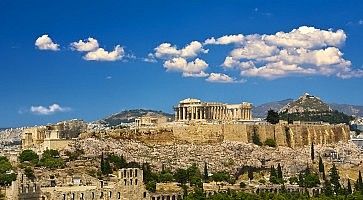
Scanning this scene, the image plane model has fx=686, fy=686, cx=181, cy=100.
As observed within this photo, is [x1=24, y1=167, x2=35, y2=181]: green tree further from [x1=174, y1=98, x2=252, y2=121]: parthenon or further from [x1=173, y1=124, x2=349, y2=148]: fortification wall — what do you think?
[x1=174, y1=98, x2=252, y2=121]: parthenon

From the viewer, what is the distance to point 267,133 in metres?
89.0

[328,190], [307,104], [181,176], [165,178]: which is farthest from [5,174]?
[307,104]

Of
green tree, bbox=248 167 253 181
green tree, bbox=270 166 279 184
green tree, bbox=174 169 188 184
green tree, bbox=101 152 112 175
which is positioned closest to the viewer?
green tree, bbox=101 152 112 175

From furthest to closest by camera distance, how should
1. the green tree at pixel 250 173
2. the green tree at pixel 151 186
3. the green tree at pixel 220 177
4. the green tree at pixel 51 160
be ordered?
the green tree at pixel 250 173, the green tree at pixel 220 177, the green tree at pixel 51 160, the green tree at pixel 151 186

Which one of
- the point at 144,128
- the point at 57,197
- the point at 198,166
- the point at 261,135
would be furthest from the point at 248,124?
the point at 57,197

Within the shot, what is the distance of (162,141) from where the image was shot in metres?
78.6

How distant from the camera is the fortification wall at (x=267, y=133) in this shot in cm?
8175

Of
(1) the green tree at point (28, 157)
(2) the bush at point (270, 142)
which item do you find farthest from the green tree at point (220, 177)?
(2) the bush at point (270, 142)

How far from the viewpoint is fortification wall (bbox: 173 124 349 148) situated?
8175 centimetres

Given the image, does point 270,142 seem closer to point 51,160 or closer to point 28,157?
point 51,160

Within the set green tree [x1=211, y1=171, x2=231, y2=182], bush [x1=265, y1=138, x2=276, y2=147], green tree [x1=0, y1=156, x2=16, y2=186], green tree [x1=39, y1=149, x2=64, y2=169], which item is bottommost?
green tree [x1=211, y1=171, x2=231, y2=182]

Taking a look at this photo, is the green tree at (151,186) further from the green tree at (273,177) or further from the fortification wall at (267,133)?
the fortification wall at (267,133)

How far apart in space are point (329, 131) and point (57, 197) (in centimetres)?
6258

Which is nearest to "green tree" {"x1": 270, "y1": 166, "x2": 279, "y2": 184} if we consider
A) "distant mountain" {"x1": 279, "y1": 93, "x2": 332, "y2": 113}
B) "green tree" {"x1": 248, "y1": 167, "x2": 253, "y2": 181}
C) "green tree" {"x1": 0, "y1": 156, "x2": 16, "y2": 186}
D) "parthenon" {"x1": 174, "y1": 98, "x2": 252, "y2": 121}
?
"green tree" {"x1": 248, "y1": 167, "x2": 253, "y2": 181}
